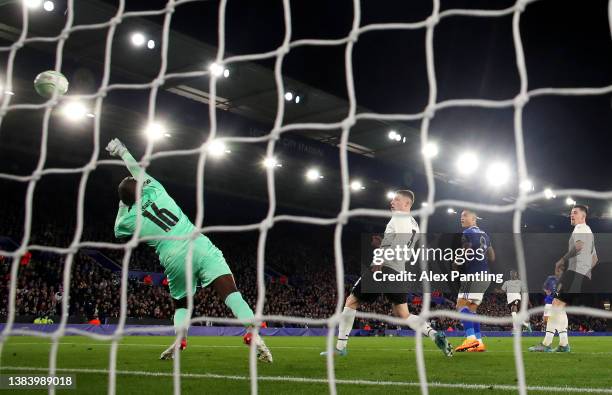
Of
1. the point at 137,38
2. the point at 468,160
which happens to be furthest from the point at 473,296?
the point at 468,160

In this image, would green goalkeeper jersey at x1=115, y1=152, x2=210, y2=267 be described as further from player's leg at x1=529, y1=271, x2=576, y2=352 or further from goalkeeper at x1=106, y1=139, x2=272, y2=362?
player's leg at x1=529, y1=271, x2=576, y2=352

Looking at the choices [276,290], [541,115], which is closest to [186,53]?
[541,115]

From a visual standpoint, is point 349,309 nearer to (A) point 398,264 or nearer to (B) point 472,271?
(A) point 398,264

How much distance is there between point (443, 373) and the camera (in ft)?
15.0

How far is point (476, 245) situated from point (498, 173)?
14.4m

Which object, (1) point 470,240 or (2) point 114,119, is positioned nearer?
(1) point 470,240

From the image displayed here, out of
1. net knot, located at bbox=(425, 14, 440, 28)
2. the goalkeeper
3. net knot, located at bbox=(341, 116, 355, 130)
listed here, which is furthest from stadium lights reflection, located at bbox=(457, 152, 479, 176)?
net knot, located at bbox=(341, 116, 355, 130)

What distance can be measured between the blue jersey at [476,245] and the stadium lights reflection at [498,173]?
13976mm

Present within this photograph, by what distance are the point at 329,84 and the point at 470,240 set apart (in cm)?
893

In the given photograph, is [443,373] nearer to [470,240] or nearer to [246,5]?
[470,240]

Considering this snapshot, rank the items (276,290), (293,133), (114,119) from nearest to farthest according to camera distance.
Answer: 1. (114,119)
2. (293,133)
3. (276,290)

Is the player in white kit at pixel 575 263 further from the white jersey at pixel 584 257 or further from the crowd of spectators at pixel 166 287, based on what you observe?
the crowd of spectators at pixel 166 287

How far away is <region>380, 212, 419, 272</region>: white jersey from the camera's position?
551 centimetres

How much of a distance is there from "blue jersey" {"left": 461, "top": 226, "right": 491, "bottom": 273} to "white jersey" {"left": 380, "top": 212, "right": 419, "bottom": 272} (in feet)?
3.38
